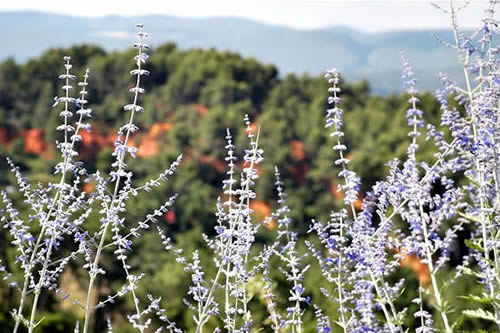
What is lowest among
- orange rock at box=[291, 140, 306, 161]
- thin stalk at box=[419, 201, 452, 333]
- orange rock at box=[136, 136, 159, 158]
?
orange rock at box=[136, 136, 159, 158]

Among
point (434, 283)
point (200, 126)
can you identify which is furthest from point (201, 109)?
point (434, 283)

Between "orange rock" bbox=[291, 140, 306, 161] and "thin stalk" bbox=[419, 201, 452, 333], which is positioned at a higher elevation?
"thin stalk" bbox=[419, 201, 452, 333]

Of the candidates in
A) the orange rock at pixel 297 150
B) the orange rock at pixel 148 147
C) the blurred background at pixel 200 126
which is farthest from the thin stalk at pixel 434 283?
the orange rock at pixel 148 147

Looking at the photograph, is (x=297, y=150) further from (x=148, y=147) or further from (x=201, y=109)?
(x=148, y=147)

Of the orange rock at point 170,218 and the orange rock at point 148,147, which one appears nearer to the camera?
the orange rock at point 170,218

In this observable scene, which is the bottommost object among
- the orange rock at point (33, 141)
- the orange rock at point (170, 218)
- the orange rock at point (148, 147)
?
the orange rock at point (170, 218)

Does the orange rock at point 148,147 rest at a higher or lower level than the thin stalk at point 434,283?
lower

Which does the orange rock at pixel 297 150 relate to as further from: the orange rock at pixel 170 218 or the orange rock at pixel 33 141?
the orange rock at pixel 33 141

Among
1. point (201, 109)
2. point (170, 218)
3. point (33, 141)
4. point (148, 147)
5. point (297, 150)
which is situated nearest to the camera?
point (170, 218)

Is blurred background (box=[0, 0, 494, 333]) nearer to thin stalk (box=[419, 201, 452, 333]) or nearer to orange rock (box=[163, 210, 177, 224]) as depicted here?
orange rock (box=[163, 210, 177, 224])

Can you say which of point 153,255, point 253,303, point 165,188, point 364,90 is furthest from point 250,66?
point 253,303

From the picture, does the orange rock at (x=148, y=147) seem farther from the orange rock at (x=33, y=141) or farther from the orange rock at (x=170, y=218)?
the orange rock at (x=170, y=218)

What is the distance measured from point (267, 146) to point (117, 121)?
1275 cm

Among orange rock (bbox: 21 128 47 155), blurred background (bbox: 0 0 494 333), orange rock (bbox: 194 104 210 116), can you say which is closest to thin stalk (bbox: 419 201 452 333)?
blurred background (bbox: 0 0 494 333)
